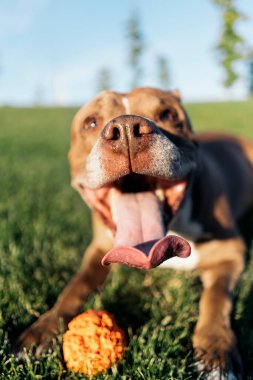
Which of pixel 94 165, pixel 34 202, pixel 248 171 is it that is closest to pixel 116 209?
pixel 94 165

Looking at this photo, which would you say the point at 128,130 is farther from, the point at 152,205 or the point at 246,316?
the point at 246,316

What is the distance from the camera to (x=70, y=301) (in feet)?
9.36

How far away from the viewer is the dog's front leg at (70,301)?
2441mm

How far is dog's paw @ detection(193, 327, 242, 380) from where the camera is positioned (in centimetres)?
224

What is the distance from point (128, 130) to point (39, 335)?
1336mm

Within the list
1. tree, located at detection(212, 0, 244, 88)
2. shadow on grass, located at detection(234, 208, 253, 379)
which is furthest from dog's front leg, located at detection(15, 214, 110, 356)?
tree, located at detection(212, 0, 244, 88)

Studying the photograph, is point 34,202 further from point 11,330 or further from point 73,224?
point 11,330

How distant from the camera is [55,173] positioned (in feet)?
25.1

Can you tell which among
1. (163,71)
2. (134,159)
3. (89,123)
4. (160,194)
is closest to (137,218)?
(160,194)

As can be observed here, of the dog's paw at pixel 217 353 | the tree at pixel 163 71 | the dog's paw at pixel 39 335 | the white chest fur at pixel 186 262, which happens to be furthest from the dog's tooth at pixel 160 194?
the tree at pixel 163 71

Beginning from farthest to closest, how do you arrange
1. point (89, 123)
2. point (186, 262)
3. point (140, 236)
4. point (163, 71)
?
point (163, 71)
point (186, 262)
point (89, 123)
point (140, 236)

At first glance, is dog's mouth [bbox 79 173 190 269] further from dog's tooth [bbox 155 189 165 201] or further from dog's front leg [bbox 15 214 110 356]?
dog's front leg [bbox 15 214 110 356]

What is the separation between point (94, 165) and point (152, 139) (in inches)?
16.5

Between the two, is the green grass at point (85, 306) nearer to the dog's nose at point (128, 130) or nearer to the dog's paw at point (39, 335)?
the dog's paw at point (39, 335)
